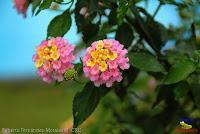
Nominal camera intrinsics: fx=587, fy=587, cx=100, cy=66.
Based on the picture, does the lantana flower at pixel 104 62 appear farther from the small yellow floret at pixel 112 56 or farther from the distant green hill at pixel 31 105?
the distant green hill at pixel 31 105

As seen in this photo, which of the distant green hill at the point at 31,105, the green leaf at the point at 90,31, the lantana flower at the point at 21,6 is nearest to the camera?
the green leaf at the point at 90,31

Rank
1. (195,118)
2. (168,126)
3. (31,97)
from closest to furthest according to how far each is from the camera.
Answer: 1. (195,118)
2. (168,126)
3. (31,97)

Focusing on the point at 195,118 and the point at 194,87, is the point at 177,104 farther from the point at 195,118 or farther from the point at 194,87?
the point at 194,87

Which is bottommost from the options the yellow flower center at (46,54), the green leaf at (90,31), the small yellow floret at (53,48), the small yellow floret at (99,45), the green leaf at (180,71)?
the green leaf at (180,71)

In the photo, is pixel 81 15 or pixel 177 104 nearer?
pixel 81 15

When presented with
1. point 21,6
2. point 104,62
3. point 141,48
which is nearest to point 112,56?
point 104,62

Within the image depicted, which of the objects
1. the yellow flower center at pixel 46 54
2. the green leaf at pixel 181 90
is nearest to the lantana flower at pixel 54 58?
the yellow flower center at pixel 46 54

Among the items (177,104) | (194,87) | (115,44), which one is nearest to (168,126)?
(177,104)

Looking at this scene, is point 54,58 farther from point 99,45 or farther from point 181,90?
point 181,90
